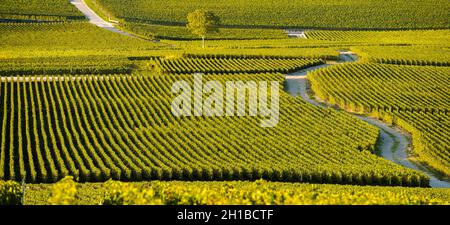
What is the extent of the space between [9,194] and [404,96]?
52176 mm

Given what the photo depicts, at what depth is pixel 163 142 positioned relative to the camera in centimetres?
5969

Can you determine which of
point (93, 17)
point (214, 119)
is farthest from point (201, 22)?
point (214, 119)

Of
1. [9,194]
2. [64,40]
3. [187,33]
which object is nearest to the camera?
[9,194]

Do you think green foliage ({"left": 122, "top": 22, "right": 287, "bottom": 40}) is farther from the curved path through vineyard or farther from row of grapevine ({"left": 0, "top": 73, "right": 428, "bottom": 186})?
row of grapevine ({"left": 0, "top": 73, "right": 428, "bottom": 186})

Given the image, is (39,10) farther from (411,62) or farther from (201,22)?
(411,62)

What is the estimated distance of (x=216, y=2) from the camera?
530ft

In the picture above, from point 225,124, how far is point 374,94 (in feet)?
70.9

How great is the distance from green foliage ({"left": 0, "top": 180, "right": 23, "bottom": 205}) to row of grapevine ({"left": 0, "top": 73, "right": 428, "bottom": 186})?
14129 mm

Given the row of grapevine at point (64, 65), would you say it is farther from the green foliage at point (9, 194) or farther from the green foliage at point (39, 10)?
the green foliage at point (9, 194)

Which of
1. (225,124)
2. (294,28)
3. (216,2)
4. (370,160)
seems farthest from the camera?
(216,2)

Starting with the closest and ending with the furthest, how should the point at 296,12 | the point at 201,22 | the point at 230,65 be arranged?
1. the point at 230,65
2. the point at 201,22
3. the point at 296,12

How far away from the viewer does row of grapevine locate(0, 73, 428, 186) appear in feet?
170
